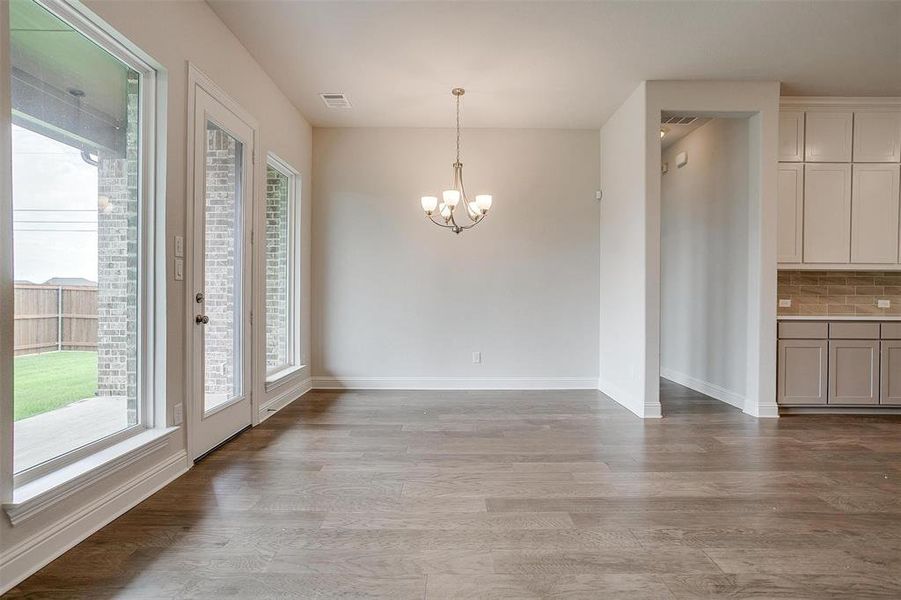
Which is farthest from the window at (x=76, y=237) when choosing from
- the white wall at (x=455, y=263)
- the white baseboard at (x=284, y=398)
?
the white wall at (x=455, y=263)

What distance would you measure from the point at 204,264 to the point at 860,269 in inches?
222

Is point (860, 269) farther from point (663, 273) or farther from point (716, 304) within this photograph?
point (663, 273)

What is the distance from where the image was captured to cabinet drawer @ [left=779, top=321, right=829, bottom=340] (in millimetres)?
4094

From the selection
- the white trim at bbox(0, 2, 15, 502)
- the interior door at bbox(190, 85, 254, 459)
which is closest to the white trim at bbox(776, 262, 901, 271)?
the interior door at bbox(190, 85, 254, 459)

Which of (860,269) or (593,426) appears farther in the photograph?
(860,269)

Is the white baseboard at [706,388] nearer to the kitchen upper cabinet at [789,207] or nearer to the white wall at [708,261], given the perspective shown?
the white wall at [708,261]

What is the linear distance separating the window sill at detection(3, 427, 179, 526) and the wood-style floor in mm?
242

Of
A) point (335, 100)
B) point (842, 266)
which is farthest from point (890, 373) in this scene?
point (335, 100)

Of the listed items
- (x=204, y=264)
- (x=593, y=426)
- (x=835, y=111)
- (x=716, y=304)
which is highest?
(x=835, y=111)

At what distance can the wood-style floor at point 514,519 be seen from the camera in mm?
1703

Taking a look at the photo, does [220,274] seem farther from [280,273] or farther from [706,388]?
[706,388]

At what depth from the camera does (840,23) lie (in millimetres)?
3164

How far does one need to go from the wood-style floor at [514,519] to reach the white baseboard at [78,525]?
52mm

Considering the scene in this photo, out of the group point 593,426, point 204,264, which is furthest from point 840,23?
point 204,264
